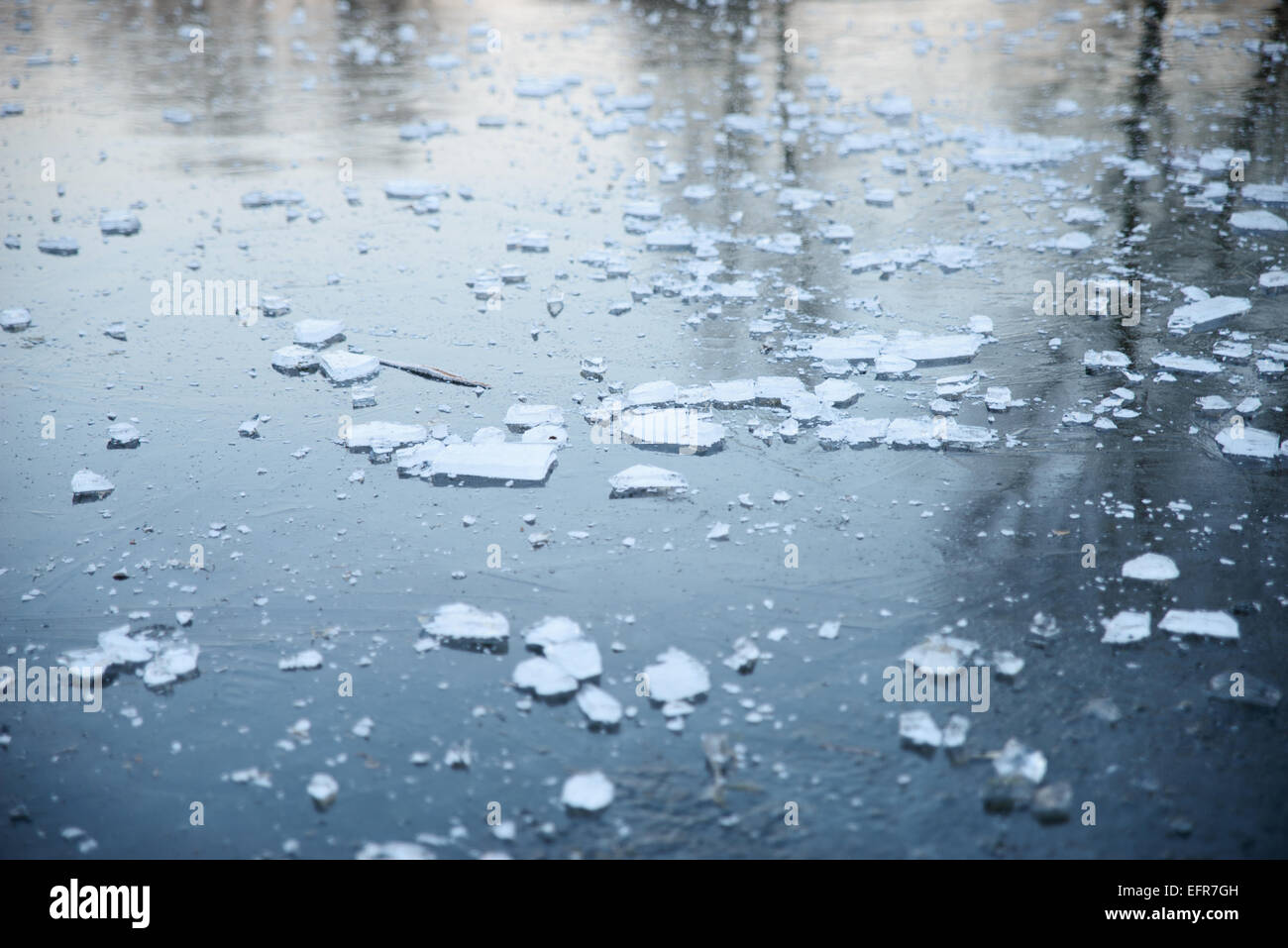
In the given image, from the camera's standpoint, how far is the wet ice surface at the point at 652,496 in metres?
2.31

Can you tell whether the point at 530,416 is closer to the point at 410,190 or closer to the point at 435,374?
the point at 435,374

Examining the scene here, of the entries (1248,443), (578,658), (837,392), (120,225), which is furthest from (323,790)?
(120,225)

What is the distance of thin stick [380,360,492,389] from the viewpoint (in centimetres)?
415

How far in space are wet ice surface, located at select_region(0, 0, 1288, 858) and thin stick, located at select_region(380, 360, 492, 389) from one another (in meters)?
0.04

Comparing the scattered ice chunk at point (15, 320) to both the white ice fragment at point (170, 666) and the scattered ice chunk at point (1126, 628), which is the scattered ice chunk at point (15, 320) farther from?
the scattered ice chunk at point (1126, 628)

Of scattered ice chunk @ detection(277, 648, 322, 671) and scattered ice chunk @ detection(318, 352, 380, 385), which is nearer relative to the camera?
scattered ice chunk @ detection(277, 648, 322, 671)

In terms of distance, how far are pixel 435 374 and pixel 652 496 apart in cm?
133

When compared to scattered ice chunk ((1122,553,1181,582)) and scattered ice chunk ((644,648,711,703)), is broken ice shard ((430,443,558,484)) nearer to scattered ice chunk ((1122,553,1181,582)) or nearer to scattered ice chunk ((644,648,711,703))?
scattered ice chunk ((644,648,711,703))

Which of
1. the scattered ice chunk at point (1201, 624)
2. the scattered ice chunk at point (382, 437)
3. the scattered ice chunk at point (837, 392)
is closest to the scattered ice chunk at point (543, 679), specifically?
the scattered ice chunk at point (382, 437)

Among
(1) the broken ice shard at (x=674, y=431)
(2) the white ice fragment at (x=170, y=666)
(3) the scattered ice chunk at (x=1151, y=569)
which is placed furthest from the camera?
(1) the broken ice shard at (x=674, y=431)

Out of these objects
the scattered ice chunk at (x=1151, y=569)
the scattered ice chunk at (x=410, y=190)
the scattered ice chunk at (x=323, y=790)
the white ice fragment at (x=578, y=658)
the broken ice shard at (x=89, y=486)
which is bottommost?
the scattered ice chunk at (x=323, y=790)

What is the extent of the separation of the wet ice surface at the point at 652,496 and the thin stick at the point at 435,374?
44mm

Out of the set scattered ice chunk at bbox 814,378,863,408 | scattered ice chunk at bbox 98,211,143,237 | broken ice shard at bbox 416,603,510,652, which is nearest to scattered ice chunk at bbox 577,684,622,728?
broken ice shard at bbox 416,603,510,652
